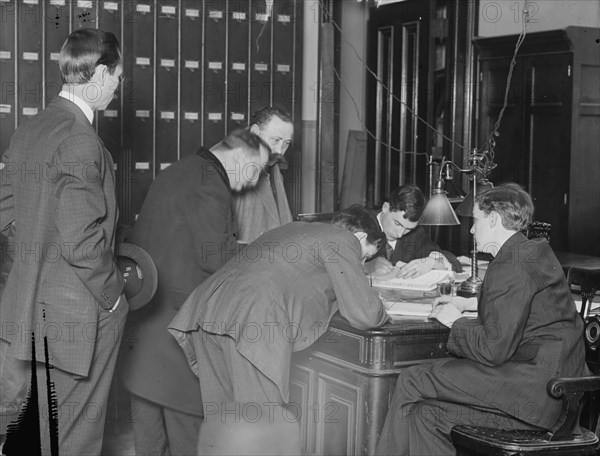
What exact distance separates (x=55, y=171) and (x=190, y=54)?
3.82 metres

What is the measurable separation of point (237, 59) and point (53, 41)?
132cm

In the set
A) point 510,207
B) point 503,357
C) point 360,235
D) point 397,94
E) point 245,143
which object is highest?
point 397,94

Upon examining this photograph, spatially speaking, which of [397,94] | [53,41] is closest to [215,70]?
[53,41]

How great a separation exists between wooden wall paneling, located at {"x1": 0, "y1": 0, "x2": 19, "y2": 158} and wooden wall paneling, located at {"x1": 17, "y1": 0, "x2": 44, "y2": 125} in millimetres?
32

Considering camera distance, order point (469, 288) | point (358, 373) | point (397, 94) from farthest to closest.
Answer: point (397, 94)
point (469, 288)
point (358, 373)

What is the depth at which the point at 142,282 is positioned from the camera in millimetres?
2854

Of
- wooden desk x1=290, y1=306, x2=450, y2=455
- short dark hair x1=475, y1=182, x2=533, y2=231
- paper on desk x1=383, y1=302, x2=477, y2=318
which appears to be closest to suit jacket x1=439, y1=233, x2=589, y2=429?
short dark hair x1=475, y1=182, x2=533, y2=231


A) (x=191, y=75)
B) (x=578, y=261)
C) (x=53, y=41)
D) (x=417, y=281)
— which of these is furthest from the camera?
(x=191, y=75)

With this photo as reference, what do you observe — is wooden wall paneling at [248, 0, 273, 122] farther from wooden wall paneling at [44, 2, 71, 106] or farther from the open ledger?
the open ledger

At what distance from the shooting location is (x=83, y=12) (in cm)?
593

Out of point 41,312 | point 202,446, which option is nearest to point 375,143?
point 41,312

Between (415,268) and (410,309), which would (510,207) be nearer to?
(410,309)

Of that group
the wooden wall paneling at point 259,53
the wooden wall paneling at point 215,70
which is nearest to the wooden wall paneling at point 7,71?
the wooden wall paneling at point 215,70

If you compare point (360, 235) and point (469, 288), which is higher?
point (360, 235)
